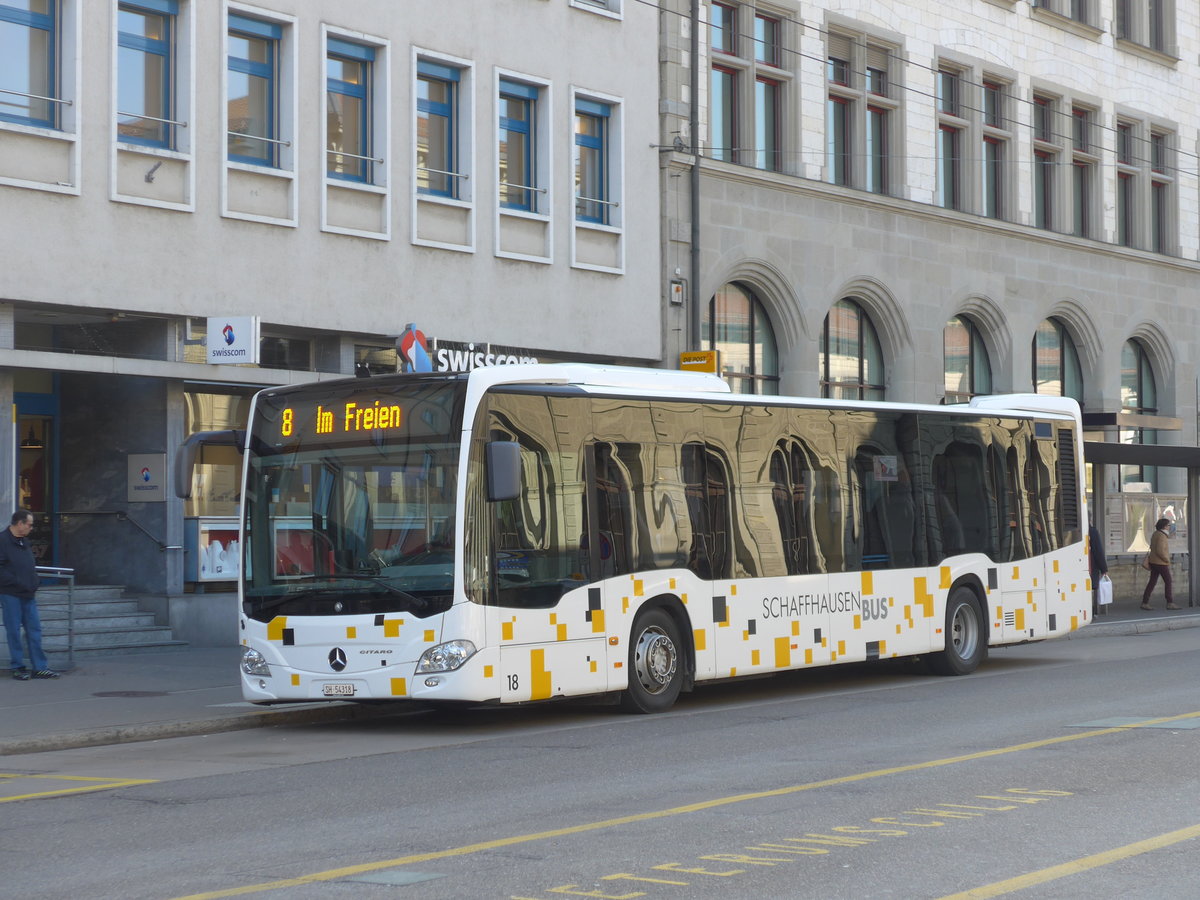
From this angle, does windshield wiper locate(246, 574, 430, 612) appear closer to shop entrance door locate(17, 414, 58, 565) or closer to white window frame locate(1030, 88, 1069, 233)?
shop entrance door locate(17, 414, 58, 565)

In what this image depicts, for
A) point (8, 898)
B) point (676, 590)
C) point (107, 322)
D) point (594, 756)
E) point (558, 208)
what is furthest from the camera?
point (558, 208)

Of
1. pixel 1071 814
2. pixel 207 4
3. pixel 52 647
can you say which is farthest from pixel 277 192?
pixel 1071 814

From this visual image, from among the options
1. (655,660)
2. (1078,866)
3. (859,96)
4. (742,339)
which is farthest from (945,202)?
(1078,866)

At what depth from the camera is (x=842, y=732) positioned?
→ 1291 cm

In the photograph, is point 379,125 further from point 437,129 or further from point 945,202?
point 945,202

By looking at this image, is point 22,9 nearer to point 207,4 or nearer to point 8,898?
point 207,4

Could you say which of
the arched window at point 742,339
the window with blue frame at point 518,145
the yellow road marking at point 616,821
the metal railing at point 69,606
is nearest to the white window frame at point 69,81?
the metal railing at point 69,606

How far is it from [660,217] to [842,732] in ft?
49.5

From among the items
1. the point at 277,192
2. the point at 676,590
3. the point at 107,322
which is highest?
the point at 277,192

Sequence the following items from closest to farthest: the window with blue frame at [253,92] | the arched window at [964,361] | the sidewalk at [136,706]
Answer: the sidewalk at [136,706], the window with blue frame at [253,92], the arched window at [964,361]

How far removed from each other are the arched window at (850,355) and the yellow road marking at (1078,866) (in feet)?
72.9

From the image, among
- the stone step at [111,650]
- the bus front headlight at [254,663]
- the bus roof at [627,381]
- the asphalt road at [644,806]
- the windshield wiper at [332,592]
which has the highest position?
the bus roof at [627,381]

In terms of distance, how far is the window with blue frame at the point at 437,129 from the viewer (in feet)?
76.7

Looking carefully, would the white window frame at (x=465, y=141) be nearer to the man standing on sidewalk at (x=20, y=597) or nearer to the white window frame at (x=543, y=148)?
the white window frame at (x=543, y=148)
